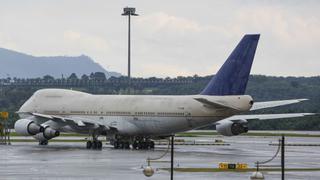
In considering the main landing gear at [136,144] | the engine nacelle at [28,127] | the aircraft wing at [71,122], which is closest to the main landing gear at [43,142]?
the engine nacelle at [28,127]

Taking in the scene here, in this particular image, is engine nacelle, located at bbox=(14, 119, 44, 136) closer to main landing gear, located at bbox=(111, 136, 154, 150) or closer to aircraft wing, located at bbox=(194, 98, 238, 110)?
main landing gear, located at bbox=(111, 136, 154, 150)

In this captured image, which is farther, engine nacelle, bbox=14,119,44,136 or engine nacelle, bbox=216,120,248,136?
engine nacelle, bbox=216,120,248,136

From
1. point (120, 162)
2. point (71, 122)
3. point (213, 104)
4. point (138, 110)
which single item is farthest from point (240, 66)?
point (120, 162)

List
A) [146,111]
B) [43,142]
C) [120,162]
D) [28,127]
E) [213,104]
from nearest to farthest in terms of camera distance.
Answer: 1. [120,162]
2. [213,104]
3. [146,111]
4. [28,127]
5. [43,142]

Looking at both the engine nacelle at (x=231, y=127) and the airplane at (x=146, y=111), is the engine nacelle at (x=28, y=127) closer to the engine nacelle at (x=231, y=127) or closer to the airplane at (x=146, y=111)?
the airplane at (x=146, y=111)

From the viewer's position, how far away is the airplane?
62.9 meters

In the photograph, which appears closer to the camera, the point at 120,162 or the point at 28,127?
the point at 120,162

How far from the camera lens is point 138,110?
69188 millimetres

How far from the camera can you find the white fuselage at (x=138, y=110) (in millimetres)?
64125

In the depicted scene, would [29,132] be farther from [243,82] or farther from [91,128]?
[243,82]

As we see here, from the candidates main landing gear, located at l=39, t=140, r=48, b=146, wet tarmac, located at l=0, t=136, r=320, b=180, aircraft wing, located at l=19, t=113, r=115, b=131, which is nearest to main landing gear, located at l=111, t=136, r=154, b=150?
aircraft wing, located at l=19, t=113, r=115, b=131

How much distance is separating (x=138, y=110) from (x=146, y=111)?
0.85 metres

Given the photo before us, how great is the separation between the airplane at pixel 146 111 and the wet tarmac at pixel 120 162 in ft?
9.78

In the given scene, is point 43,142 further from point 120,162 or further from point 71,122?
point 120,162
